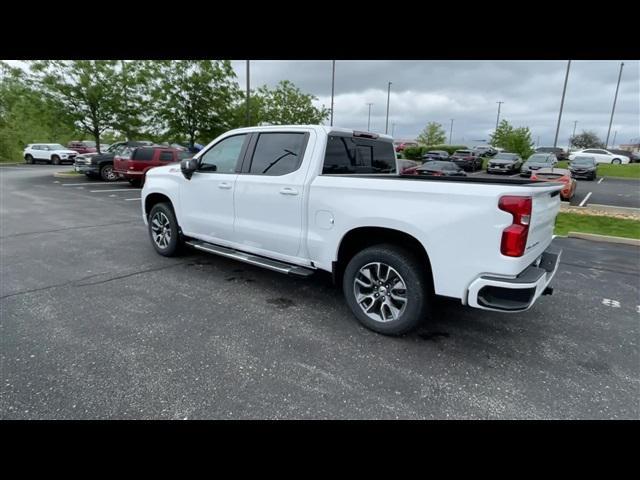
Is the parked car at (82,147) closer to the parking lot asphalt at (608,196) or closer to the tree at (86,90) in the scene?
the tree at (86,90)

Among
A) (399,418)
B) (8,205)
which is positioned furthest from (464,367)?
(8,205)

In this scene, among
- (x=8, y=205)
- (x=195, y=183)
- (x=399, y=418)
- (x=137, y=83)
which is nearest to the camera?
(x=399, y=418)

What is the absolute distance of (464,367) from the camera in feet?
9.61

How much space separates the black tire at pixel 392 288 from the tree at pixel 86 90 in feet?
66.0

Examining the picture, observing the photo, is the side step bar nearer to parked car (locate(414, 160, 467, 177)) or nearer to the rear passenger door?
the rear passenger door

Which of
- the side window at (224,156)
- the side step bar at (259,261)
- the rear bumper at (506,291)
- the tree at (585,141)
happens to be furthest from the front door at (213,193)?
the tree at (585,141)

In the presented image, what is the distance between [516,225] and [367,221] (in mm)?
1182

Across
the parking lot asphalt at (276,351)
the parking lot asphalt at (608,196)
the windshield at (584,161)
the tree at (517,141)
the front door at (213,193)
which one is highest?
the tree at (517,141)

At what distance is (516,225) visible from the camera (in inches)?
101

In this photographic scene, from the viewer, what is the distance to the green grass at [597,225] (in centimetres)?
802

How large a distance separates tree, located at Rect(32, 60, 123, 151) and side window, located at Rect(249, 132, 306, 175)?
18.4m

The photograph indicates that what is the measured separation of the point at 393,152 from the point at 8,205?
11.7 m

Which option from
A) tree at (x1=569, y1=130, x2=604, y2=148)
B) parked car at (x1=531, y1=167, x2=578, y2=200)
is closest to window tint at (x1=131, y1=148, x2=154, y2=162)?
parked car at (x1=531, y1=167, x2=578, y2=200)
